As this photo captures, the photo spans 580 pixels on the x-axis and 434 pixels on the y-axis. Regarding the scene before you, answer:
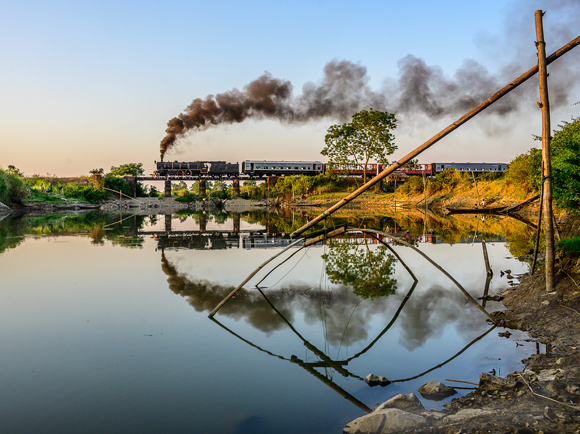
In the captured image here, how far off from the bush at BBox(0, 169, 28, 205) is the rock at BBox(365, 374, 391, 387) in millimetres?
57156

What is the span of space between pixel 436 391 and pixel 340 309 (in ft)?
12.4

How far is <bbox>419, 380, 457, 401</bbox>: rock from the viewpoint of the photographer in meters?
4.64

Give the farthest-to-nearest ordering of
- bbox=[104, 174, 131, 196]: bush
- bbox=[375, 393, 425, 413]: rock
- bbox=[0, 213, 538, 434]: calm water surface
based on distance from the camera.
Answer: bbox=[104, 174, 131, 196]: bush
bbox=[0, 213, 538, 434]: calm water surface
bbox=[375, 393, 425, 413]: rock

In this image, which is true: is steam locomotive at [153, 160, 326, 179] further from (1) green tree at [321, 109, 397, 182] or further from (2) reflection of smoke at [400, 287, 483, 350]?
(2) reflection of smoke at [400, 287, 483, 350]

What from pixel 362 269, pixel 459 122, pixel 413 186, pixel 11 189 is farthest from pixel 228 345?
pixel 413 186

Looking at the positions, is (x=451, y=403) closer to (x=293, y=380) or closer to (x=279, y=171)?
(x=293, y=380)

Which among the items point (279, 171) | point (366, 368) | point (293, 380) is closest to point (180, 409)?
point (293, 380)

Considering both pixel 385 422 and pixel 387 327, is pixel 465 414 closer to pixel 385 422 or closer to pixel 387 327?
pixel 385 422

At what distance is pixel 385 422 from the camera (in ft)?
12.6

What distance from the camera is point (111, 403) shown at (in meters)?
4.60

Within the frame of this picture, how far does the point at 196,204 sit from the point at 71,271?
225ft

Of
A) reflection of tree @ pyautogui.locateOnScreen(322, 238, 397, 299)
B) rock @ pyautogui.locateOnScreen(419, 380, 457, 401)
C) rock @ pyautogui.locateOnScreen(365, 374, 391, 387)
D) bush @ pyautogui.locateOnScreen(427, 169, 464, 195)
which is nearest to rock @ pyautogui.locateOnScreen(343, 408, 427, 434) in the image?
rock @ pyautogui.locateOnScreen(419, 380, 457, 401)

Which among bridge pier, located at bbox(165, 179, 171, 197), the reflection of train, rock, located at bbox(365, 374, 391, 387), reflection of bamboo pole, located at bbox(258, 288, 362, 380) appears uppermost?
the reflection of train

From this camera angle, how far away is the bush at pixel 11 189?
1922 inches
